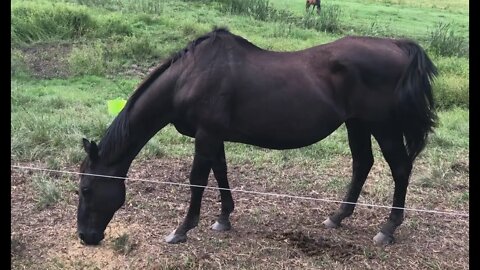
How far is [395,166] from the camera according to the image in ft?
14.4

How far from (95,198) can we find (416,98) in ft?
8.19

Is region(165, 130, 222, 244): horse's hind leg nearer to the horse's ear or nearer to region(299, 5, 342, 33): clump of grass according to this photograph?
the horse's ear

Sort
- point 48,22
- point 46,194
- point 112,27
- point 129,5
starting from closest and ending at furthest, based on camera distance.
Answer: point 46,194
point 48,22
point 112,27
point 129,5

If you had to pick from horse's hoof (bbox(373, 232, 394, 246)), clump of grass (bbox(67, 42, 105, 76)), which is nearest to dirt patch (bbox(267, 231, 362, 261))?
horse's hoof (bbox(373, 232, 394, 246))

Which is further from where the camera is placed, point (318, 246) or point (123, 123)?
point (318, 246)

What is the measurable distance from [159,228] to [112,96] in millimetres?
4578

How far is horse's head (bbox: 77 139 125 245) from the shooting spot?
13.5ft

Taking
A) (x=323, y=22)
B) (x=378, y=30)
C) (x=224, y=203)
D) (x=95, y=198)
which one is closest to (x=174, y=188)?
(x=224, y=203)

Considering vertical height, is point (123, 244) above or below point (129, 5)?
above

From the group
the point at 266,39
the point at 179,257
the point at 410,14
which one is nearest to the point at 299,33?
the point at 266,39

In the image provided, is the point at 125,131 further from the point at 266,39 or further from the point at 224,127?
the point at 266,39

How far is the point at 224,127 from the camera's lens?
4.09 meters

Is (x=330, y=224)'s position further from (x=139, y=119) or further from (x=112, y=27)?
(x=112, y=27)

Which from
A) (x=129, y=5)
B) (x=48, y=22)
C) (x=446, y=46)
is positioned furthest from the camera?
(x=129, y=5)
